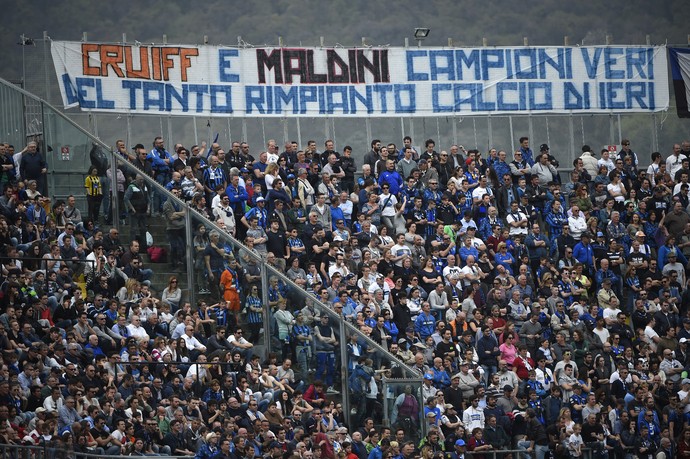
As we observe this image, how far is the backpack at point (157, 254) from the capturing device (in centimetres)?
2348

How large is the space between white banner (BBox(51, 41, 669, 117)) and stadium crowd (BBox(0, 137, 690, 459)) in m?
2.69

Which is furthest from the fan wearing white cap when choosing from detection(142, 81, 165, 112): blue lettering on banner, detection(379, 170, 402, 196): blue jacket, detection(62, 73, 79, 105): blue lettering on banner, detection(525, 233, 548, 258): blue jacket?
detection(62, 73, 79, 105): blue lettering on banner

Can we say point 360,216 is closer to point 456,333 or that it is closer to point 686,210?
point 456,333

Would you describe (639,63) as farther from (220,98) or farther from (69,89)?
(69,89)

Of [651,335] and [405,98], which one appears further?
[405,98]

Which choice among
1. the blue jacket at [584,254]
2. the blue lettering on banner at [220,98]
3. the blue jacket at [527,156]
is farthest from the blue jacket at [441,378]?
the blue lettering on banner at [220,98]

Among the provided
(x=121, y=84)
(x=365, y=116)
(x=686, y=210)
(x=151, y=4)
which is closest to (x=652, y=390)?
(x=686, y=210)

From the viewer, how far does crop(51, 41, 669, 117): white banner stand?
2934 centimetres

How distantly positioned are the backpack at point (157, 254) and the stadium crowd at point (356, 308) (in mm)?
274

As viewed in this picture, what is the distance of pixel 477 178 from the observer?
2845 cm

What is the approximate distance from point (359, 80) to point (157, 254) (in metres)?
9.55

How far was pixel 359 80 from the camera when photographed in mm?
31359

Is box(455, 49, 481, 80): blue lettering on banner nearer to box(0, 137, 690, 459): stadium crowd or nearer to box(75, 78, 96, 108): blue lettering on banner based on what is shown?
box(0, 137, 690, 459): stadium crowd

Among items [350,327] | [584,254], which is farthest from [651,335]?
[350,327]
